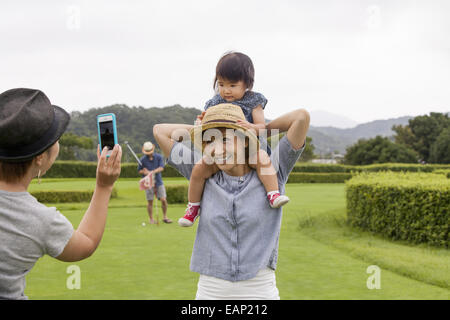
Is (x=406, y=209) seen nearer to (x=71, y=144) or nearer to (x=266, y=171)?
(x=266, y=171)

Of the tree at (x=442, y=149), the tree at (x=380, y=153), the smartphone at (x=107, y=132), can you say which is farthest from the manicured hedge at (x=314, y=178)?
the tree at (x=442, y=149)

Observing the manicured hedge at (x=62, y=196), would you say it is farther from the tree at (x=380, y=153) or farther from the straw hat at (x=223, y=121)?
the tree at (x=380, y=153)

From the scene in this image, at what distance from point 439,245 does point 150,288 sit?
16.7 feet

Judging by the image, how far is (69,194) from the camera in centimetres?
1631

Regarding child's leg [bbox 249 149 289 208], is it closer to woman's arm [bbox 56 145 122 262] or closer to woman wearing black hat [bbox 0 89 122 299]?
woman's arm [bbox 56 145 122 262]

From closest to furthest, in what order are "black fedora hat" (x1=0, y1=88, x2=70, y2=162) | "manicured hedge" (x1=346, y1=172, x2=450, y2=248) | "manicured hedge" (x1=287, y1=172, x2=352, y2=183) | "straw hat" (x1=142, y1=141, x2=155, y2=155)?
"black fedora hat" (x1=0, y1=88, x2=70, y2=162)
"manicured hedge" (x1=346, y1=172, x2=450, y2=248)
"straw hat" (x1=142, y1=141, x2=155, y2=155)
"manicured hedge" (x1=287, y1=172, x2=352, y2=183)

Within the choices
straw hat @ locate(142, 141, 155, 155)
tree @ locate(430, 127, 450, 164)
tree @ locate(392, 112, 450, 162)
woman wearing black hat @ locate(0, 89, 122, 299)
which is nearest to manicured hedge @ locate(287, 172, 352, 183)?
straw hat @ locate(142, 141, 155, 155)

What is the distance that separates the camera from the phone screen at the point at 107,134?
1966 mm

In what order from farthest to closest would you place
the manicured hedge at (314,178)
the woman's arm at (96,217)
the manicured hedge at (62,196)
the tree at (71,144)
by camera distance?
the tree at (71,144), the manicured hedge at (314,178), the manicured hedge at (62,196), the woman's arm at (96,217)

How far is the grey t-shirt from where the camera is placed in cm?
164

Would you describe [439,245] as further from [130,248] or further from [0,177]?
[0,177]

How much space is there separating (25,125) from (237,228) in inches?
40.3

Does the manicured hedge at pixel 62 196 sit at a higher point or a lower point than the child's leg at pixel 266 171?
lower

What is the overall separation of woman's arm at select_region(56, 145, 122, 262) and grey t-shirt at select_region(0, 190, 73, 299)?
0.07 m
